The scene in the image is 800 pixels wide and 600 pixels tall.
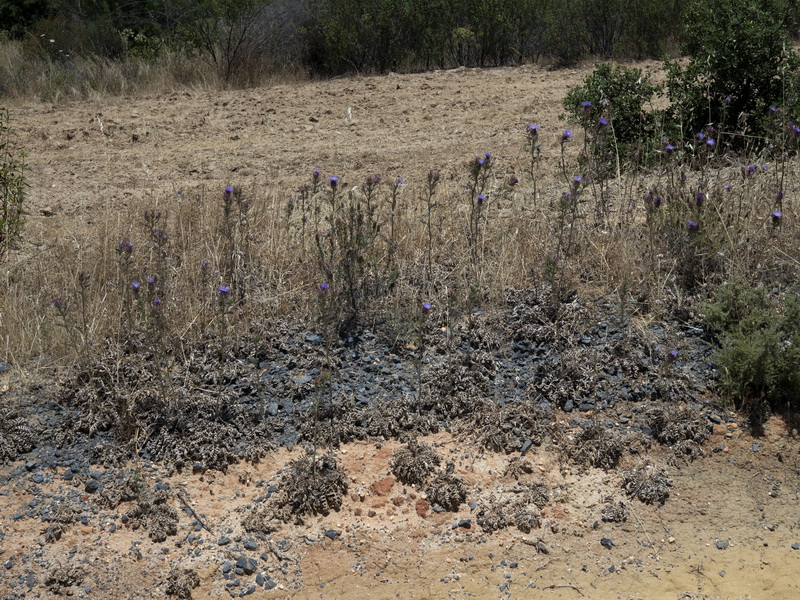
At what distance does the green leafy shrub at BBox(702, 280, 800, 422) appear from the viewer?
160 inches

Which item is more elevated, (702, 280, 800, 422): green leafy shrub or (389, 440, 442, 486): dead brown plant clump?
(702, 280, 800, 422): green leafy shrub

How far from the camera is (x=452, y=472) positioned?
3809 millimetres

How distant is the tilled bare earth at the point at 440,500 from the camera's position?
339 cm

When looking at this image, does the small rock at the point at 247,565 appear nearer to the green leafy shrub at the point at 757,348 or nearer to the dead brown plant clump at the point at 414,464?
the dead brown plant clump at the point at 414,464

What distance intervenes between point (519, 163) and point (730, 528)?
15.2 feet

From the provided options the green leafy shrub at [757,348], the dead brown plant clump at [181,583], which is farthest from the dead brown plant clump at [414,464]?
the green leafy shrub at [757,348]

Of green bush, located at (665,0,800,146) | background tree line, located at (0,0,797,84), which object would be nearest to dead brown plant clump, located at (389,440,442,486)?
green bush, located at (665,0,800,146)

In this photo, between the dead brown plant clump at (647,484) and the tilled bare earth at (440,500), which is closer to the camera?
the tilled bare earth at (440,500)

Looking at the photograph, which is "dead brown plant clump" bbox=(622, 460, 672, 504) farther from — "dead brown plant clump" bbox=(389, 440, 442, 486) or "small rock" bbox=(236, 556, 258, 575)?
"small rock" bbox=(236, 556, 258, 575)

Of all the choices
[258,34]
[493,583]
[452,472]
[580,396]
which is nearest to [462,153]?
[580,396]

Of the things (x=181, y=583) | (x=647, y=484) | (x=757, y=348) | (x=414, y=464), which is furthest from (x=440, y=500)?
(x=757, y=348)

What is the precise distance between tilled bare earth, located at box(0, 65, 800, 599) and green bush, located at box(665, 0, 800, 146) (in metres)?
3.24

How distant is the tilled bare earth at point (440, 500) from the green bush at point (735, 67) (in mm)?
3240

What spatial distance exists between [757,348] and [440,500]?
1659 millimetres
